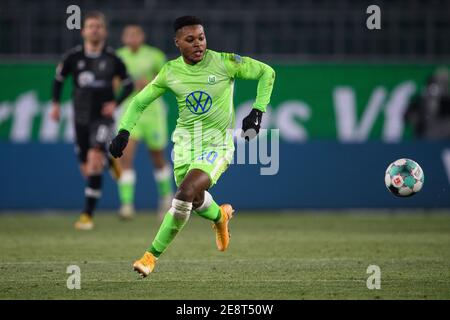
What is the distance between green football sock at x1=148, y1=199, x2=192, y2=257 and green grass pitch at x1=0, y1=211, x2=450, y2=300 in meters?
0.25

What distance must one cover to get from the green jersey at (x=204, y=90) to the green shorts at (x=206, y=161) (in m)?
0.14

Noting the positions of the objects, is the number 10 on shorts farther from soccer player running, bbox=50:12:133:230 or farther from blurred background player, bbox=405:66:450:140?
blurred background player, bbox=405:66:450:140

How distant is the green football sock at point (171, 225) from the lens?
8047 mm

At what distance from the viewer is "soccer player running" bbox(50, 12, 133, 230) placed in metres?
12.8

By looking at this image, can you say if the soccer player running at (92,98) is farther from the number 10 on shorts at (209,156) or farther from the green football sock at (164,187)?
the number 10 on shorts at (209,156)

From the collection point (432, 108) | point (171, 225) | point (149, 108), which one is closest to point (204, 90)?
point (171, 225)

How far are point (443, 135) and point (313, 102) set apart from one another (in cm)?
212

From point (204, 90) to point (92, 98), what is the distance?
4.72m

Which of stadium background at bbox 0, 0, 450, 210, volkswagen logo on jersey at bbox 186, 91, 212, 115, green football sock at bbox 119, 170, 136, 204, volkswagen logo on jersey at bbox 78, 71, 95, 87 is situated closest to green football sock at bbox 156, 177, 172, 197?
green football sock at bbox 119, 170, 136, 204

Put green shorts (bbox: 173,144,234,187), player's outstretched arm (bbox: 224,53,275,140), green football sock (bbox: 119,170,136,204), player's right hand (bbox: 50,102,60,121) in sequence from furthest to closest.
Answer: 1. green football sock (bbox: 119,170,136,204)
2. player's right hand (bbox: 50,102,60,121)
3. player's outstretched arm (bbox: 224,53,275,140)
4. green shorts (bbox: 173,144,234,187)

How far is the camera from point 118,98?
13102 millimetres

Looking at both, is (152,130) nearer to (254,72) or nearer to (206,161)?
(254,72)

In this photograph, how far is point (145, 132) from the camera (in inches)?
568
